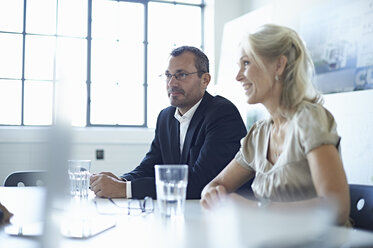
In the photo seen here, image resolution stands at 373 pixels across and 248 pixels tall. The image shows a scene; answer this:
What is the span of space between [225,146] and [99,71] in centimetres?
342

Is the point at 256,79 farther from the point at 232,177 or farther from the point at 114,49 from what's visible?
the point at 114,49

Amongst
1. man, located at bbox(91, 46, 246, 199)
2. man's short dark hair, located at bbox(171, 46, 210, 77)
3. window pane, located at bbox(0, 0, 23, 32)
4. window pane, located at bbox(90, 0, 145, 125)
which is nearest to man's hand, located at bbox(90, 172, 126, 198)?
man, located at bbox(91, 46, 246, 199)

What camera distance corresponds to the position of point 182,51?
8.58 feet

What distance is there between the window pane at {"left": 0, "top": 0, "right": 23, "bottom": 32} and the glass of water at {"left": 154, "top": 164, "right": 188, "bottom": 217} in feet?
A: 14.4

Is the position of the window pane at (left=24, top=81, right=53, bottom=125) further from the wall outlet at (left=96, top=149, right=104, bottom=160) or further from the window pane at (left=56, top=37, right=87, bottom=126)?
the wall outlet at (left=96, top=149, right=104, bottom=160)

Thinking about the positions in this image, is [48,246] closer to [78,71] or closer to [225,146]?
[78,71]

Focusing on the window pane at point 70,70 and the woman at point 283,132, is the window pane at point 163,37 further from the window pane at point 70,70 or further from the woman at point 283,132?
the window pane at point 70,70

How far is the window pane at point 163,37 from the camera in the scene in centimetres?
550

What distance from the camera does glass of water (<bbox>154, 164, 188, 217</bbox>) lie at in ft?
3.92

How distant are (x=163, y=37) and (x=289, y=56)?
13.8 feet

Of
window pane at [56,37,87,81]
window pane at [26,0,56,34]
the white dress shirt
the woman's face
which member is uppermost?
window pane at [26,0,56,34]

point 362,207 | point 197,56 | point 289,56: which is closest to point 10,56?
point 197,56

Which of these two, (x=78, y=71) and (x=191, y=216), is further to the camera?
(x=191, y=216)

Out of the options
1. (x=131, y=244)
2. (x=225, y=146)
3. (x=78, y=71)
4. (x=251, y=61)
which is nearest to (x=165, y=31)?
(x=225, y=146)
